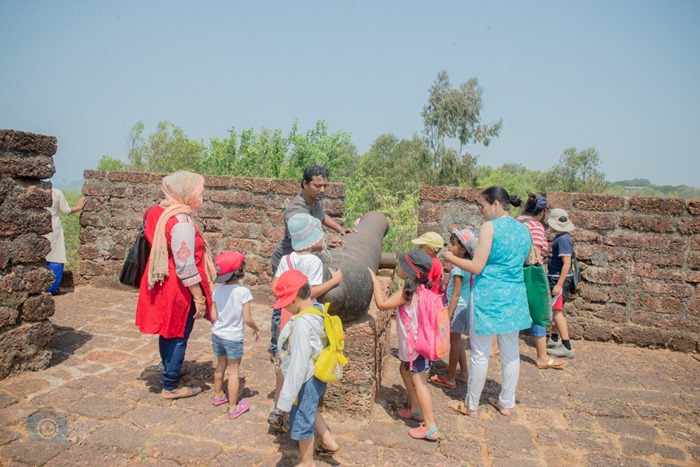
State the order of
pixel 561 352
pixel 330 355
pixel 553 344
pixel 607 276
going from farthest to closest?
pixel 607 276
pixel 553 344
pixel 561 352
pixel 330 355

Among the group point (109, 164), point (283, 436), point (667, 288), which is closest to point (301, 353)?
point (283, 436)

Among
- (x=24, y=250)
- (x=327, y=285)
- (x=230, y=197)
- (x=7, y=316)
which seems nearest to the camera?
(x=327, y=285)

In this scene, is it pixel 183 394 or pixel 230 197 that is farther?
pixel 230 197

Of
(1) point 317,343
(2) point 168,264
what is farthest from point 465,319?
(2) point 168,264

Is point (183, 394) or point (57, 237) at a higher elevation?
point (57, 237)

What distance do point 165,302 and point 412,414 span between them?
2146 millimetres

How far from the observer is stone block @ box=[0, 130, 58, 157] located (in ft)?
13.2

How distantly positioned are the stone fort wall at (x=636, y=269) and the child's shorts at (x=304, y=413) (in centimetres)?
353

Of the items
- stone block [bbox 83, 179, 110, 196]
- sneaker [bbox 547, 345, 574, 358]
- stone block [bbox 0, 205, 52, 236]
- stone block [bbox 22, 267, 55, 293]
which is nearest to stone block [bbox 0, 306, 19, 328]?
stone block [bbox 22, 267, 55, 293]

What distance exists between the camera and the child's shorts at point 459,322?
440 centimetres

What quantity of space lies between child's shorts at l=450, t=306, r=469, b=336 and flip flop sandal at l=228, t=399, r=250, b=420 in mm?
1963

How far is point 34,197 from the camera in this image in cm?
422

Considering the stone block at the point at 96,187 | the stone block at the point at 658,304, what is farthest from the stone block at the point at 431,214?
the stone block at the point at 96,187

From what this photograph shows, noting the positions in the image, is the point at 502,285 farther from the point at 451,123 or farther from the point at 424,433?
the point at 451,123
